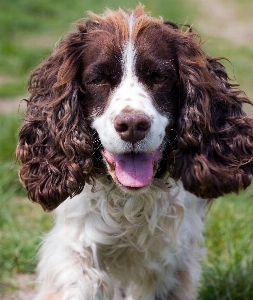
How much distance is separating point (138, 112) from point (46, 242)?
1.22 meters

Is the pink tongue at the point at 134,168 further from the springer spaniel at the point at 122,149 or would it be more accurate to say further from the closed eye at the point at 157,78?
the closed eye at the point at 157,78

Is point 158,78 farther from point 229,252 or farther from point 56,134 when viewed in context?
point 229,252

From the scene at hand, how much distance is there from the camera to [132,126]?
3699 mm

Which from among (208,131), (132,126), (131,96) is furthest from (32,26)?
(132,126)

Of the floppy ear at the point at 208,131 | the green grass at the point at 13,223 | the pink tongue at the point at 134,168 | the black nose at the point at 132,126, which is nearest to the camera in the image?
the black nose at the point at 132,126

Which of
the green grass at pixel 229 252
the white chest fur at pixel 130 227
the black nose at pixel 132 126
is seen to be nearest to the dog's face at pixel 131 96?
the black nose at pixel 132 126

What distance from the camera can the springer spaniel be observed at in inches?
156

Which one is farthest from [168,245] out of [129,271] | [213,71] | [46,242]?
[213,71]

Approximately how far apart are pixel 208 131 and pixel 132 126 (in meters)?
0.62

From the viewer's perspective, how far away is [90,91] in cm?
407

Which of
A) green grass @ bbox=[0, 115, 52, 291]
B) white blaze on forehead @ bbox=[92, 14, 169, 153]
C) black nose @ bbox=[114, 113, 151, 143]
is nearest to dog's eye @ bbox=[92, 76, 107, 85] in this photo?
white blaze on forehead @ bbox=[92, 14, 169, 153]

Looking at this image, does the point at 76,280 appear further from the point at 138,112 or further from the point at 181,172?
the point at 138,112

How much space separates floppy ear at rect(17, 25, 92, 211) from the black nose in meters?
0.38

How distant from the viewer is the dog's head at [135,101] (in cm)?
393
